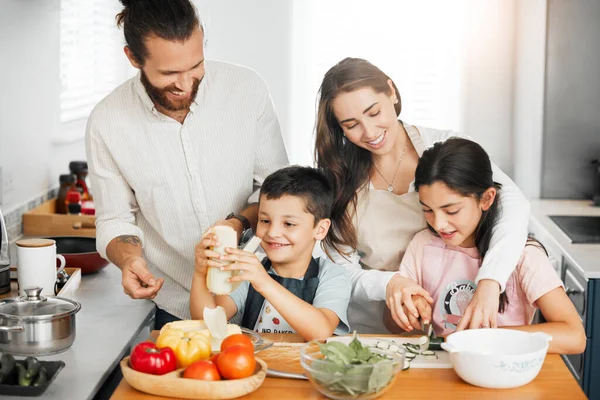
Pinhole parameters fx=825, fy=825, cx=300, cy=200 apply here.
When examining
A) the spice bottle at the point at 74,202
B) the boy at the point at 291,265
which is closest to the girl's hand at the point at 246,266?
the boy at the point at 291,265

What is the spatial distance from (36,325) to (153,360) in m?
0.36

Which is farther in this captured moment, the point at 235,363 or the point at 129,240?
the point at 129,240

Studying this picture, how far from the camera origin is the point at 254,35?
175 inches

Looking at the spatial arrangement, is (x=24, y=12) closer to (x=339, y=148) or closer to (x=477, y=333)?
(x=339, y=148)

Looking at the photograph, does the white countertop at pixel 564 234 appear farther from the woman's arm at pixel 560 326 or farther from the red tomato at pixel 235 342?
the red tomato at pixel 235 342

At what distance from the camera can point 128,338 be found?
7.21 ft

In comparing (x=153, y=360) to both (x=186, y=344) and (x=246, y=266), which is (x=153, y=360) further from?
(x=246, y=266)

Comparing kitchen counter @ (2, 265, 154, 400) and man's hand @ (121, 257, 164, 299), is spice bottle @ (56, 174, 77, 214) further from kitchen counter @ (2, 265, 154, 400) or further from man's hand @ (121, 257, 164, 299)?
man's hand @ (121, 257, 164, 299)

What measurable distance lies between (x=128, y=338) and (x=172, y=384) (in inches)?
22.9

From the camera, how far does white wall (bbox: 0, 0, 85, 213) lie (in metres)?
3.09

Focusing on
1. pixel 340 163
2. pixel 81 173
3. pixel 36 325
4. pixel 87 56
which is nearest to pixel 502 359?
pixel 340 163

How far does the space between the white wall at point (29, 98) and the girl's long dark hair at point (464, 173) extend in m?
1.70

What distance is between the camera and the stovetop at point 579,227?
3148 mm

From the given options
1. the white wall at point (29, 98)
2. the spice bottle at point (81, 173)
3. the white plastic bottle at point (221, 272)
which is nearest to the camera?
the white plastic bottle at point (221, 272)
